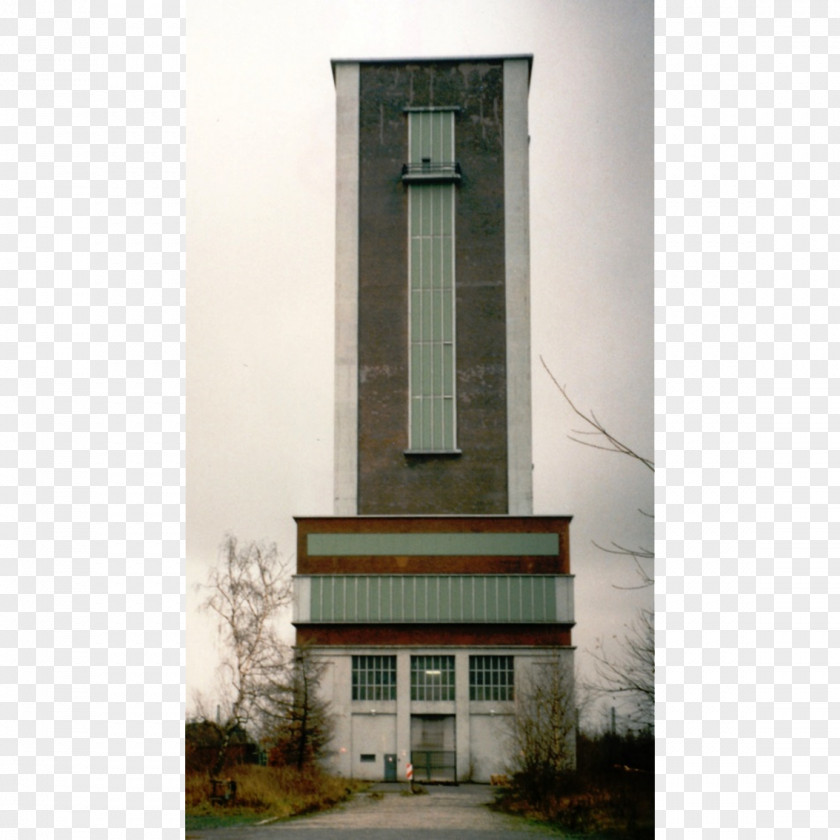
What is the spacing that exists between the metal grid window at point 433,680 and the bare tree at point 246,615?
0.83 metres

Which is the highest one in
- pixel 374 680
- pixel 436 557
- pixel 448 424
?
pixel 448 424

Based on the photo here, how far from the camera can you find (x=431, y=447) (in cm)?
723

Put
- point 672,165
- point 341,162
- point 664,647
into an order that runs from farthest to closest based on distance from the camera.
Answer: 1. point 341,162
2. point 672,165
3. point 664,647

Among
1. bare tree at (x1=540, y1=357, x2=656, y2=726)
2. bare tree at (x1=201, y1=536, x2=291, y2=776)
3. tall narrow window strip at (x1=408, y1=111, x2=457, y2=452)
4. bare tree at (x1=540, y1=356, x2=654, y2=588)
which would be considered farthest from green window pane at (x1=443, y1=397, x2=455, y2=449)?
bare tree at (x1=201, y1=536, x2=291, y2=776)

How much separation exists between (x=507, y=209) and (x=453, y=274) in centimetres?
52

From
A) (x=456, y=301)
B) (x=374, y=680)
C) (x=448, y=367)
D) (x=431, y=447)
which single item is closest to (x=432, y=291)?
(x=456, y=301)

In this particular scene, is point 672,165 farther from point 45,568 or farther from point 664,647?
point 45,568

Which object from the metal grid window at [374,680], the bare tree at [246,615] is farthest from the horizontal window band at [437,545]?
the metal grid window at [374,680]

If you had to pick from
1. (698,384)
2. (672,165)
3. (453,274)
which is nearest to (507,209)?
(453,274)

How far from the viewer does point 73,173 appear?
6926mm

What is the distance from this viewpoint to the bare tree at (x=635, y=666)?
6887 millimetres

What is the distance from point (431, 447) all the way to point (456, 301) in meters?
0.89

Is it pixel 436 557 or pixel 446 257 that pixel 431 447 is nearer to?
pixel 436 557

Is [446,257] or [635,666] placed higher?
[446,257]
